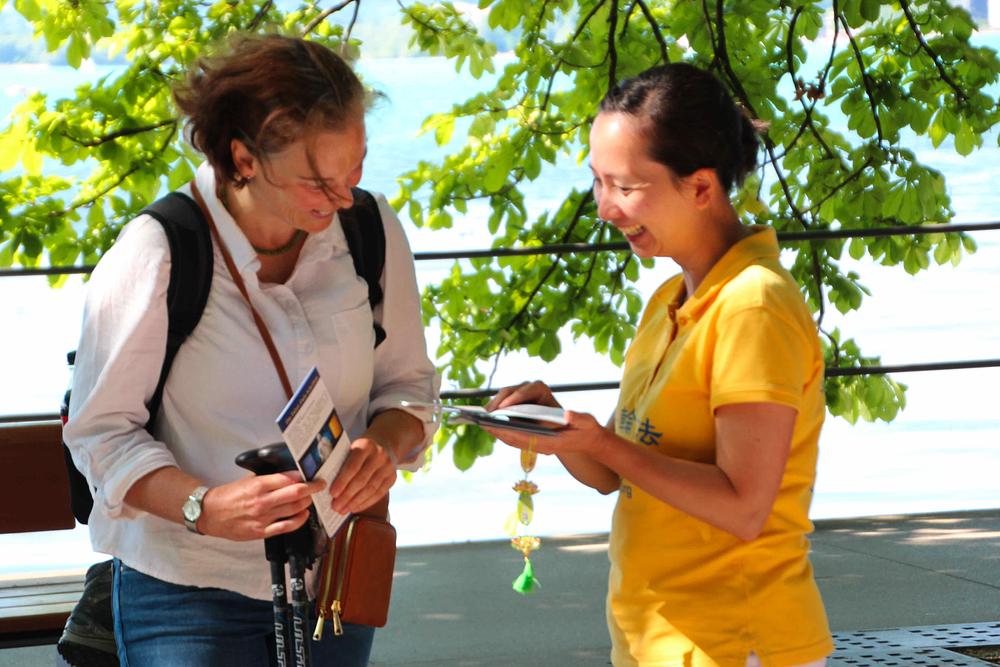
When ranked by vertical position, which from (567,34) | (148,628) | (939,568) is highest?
(567,34)

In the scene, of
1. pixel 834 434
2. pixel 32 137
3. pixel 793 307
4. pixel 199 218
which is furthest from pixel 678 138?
pixel 834 434

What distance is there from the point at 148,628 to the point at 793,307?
4.09 feet

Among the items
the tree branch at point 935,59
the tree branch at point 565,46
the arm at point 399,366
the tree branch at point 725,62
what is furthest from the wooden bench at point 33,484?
the tree branch at point 935,59

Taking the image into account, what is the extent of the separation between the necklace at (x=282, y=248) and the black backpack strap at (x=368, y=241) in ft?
0.35

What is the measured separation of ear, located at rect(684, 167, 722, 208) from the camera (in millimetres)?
2559

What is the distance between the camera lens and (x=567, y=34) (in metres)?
7.59

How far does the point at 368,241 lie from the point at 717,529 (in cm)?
88

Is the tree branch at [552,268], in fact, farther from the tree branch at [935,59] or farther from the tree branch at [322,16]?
the tree branch at [935,59]

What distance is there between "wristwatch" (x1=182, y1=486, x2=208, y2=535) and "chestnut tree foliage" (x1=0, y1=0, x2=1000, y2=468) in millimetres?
4218

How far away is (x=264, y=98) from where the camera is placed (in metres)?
2.47

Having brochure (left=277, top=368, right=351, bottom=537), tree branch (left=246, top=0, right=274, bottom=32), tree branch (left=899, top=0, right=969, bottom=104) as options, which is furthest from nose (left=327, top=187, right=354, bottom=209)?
tree branch (left=899, top=0, right=969, bottom=104)

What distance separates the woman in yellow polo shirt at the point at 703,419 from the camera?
2369mm

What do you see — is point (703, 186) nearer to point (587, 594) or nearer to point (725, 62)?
point (587, 594)

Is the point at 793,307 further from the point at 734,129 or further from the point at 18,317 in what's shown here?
the point at 18,317
